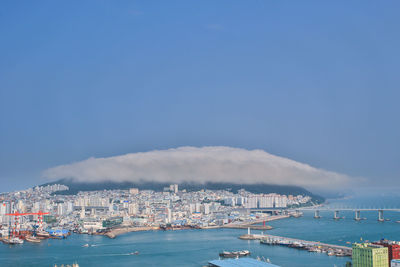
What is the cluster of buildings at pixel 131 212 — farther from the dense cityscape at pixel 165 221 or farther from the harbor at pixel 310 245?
the harbor at pixel 310 245

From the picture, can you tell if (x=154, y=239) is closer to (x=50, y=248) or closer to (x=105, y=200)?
(x=50, y=248)

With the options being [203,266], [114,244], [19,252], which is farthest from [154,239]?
[203,266]

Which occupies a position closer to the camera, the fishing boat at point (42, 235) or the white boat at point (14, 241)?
the white boat at point (14, 241)

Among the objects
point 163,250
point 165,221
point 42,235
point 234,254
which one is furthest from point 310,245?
Result: point 165,221

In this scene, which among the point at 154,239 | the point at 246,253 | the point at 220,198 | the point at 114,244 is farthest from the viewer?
the point at 220,198

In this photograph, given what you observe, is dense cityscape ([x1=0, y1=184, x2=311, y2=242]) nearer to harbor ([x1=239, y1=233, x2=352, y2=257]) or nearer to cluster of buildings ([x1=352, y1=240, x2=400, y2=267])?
harbor ([x1=239, y1=233, x2=352, y2=257])

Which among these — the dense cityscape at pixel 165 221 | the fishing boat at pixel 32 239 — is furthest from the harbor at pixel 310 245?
the fishing boat at pixel 32 239

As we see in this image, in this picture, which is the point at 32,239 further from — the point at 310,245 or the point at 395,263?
the point at 395,263
